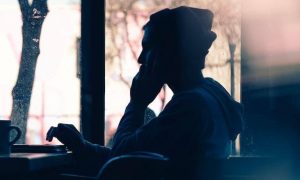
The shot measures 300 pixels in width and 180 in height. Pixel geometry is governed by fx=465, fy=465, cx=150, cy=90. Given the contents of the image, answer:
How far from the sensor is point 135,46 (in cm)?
242

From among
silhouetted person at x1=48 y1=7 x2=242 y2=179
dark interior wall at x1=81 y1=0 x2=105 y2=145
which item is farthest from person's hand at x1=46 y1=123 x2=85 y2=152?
dark interior wall at x1=81 y1=0 x2=105 y2=145

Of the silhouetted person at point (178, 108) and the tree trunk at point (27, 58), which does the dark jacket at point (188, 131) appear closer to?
the silhouetted person at point (178, 108)

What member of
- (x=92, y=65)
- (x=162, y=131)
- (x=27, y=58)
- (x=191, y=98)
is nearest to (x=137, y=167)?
(x=162, y=131)

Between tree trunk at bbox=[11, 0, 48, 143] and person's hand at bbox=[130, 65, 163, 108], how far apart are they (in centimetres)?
86

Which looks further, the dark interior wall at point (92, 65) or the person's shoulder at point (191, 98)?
the dark interior wall at point (92, 65)

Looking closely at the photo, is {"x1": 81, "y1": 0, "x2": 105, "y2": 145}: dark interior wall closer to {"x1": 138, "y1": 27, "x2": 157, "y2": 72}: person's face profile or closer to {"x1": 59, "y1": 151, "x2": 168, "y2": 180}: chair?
{"x1": 138, "y1": 27, "x2": 157, "y2": 72}: person's face profile

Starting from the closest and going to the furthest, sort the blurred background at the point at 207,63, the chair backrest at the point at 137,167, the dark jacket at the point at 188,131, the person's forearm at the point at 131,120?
the chair backrest at the point at 137,167 < the dark jacket at the point at 188,131 < the person's forearm at the point at 131,120 < the blurred background at the point at 207,63

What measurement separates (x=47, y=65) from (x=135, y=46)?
18.4 inches

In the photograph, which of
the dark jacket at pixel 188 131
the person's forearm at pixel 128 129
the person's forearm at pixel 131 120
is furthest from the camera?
the person's forearm at pixel 131 120

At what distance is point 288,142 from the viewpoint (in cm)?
226

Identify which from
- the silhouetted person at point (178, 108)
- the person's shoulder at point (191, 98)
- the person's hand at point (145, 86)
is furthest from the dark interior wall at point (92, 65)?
the person's shoulder at point (191, 98)

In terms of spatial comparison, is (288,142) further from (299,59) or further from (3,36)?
(3,36)

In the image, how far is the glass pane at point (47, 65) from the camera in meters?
2.35

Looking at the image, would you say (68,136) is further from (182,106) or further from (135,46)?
(135,46)
